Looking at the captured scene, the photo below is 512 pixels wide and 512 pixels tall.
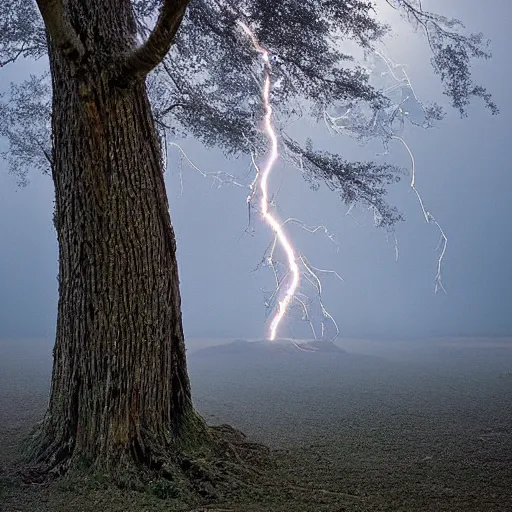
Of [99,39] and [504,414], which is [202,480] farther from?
[504,414]

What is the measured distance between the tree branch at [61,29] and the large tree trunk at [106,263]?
0.26ft

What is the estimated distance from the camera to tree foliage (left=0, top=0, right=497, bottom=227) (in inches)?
158

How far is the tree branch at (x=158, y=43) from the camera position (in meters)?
1.95

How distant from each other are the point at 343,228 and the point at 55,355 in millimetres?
31683

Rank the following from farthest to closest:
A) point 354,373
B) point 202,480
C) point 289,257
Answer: point 354,373 → point 289,257 → point 202,480

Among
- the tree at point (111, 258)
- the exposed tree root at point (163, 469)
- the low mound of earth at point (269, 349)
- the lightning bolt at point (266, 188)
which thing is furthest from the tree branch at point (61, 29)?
the low mound of earth at point (269, 349)

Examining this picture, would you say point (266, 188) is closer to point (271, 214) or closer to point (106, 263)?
point (271, 214)

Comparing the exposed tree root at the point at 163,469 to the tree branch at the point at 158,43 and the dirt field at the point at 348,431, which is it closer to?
the dirt field at the point at 348,431

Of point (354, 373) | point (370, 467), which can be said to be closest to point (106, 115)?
point (370, 467)

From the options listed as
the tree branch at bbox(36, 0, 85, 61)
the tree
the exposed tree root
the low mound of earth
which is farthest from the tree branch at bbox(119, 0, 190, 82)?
the low mound of earth

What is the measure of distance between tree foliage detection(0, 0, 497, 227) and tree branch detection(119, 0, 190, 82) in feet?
5.63

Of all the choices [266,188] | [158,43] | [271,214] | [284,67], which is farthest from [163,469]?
[284,67]

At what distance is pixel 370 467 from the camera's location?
2.91 m

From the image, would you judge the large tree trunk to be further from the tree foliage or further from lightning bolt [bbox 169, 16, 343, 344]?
lightning bolt [bbox 169, 16, 343, 344]
